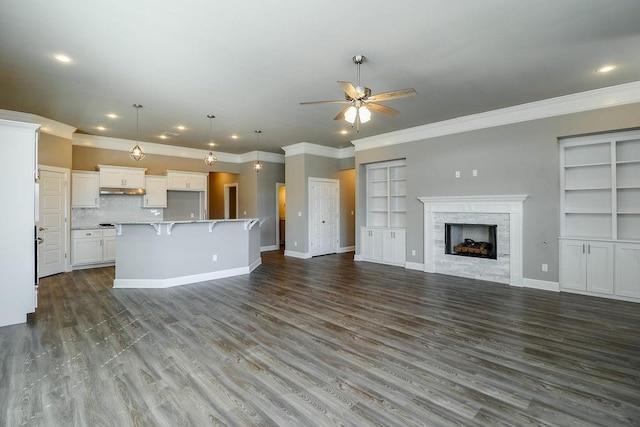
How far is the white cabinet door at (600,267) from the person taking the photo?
15.0ft

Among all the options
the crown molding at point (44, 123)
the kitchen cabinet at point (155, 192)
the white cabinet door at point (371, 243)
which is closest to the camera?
the crown molding at point (44, 123)

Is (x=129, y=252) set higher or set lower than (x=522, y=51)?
lower

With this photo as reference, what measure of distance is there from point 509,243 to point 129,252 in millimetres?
6341

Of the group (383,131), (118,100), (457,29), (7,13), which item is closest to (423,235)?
(383,131)

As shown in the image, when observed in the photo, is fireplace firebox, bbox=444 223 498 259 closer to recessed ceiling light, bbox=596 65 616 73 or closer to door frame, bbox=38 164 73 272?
recessed ceiling light, bbox=596 65 616 73

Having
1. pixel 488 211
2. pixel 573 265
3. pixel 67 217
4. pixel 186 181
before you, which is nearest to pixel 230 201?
pixel 186 181

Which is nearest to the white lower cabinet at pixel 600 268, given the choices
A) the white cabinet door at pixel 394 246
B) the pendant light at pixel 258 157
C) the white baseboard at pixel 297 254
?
the white cabinet door at pixel 394 246

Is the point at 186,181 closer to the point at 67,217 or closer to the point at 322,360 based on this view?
the point at 67,217

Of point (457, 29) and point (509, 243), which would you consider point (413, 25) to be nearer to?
point (457, 29)

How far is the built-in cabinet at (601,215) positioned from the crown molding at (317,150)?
195 inches

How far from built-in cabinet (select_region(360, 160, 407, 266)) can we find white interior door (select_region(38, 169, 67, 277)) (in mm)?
6374

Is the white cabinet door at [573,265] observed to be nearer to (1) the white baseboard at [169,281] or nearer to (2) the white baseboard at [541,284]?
(2) the white baseboard at [541,284]

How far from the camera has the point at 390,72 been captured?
3.93 metres

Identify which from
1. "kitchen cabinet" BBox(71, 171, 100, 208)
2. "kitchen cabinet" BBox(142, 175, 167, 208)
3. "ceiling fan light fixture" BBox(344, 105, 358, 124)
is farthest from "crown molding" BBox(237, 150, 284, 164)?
"ceiling fan light fixture" BBox(344, 105, 358, 124)
